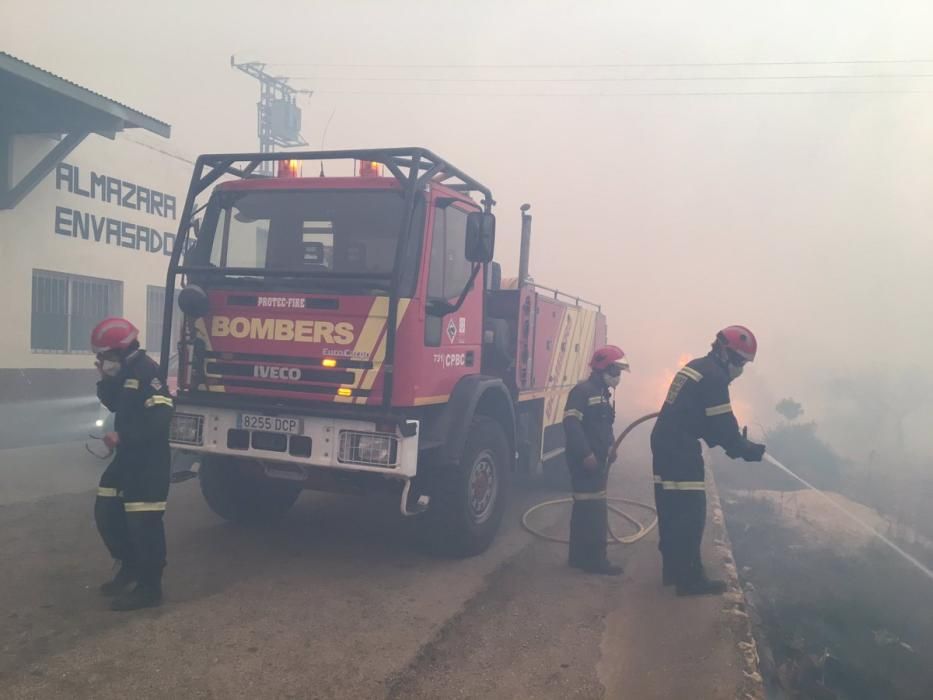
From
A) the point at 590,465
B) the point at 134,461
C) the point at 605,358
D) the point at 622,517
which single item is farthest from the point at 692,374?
the point at 134,461

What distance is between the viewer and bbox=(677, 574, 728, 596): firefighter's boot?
15.5ft

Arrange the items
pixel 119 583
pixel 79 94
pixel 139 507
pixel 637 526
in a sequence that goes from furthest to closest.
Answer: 1. pixel 79 94
2. pixel 637 526
3. pixel 119 583
4. pixel 139 507

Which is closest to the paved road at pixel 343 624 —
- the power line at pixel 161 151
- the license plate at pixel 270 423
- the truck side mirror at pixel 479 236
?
the license plate at pixel 270 423

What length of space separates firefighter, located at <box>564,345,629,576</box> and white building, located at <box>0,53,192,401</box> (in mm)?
10362

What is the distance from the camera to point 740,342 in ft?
15.9

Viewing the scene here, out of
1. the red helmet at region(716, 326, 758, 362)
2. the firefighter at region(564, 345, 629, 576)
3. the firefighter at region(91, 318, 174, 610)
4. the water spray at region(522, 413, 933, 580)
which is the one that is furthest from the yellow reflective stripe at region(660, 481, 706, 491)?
the firefighter at region(91, 318, 174, 610)

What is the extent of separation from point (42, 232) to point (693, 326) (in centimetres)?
1878

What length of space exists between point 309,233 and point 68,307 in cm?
1056

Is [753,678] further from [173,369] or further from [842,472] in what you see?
[842,472]

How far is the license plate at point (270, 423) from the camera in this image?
4.72 metres

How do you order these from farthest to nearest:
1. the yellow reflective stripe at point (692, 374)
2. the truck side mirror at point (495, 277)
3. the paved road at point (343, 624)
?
1. the truck side mirror at point (495, 277)
2. the yellow reflective stripe at point (692, 374)
3. the paved road at point (343, 624)

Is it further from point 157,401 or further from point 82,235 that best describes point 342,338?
point 82,235

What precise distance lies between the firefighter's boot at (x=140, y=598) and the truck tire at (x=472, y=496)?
74.0 inches

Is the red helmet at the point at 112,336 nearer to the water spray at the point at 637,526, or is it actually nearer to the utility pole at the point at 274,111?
the water spray at the point at 637,526
